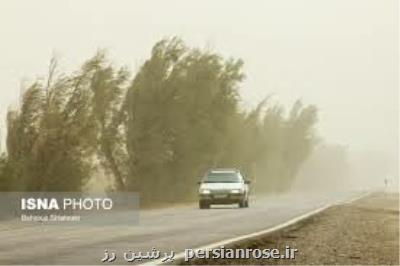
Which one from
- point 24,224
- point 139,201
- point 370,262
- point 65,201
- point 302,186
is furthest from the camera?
point 302,186

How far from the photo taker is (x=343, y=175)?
509ft

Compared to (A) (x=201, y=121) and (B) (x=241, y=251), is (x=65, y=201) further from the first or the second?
(A) (x=201, y=121)

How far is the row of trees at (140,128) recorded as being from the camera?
109ft

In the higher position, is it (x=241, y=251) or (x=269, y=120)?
(x=269, y=120)

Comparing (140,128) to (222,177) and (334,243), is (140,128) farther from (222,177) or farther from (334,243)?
(334,243)

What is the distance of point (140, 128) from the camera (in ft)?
156

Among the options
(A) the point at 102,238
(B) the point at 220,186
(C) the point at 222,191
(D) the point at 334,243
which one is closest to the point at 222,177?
(B) the point at 220,186

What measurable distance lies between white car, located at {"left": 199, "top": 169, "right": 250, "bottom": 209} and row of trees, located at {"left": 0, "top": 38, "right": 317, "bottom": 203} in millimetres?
5236

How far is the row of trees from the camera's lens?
33.3 meters

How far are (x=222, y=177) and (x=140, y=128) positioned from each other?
6.10 meters

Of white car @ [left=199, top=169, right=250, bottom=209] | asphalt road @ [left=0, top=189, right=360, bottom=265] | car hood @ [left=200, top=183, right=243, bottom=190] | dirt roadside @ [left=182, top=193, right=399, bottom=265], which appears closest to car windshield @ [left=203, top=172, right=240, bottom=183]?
white car @ [left=199, top=169, right=250, bottom=209]

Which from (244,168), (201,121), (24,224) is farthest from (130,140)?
(244,168)

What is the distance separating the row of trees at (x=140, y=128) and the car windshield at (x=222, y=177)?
4.72m

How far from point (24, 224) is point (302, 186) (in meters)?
102
